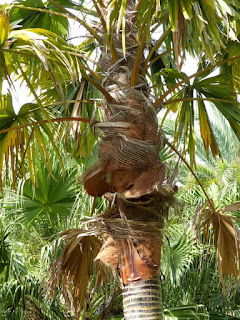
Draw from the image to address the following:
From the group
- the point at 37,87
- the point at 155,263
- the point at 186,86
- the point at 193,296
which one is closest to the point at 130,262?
the point at 155,263

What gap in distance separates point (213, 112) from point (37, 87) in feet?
30.6

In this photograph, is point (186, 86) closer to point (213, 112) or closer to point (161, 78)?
point (161, 78)

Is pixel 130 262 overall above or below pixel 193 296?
above

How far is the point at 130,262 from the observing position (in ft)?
11.8

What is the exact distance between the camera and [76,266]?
181 inches

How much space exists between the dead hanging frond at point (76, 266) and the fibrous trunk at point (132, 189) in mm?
658

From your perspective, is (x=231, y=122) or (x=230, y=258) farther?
(x=231, y=122)

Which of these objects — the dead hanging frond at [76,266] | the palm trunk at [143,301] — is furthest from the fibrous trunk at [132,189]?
the dead hanging frond at [76,266]

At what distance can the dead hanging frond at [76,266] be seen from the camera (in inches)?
175

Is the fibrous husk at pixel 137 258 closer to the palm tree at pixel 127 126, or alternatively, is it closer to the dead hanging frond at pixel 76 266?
the palm tree at pixel 127 126

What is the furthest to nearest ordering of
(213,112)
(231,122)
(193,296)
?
1. (213,112)
2. (193,296)
3. (231,122)

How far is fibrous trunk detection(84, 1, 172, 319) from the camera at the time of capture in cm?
358

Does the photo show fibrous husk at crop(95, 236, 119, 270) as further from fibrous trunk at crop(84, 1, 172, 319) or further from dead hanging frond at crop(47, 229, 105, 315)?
dead hanging frond at crop(47, 229, 105, 315)

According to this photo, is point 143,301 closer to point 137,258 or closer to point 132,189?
point 137,258
